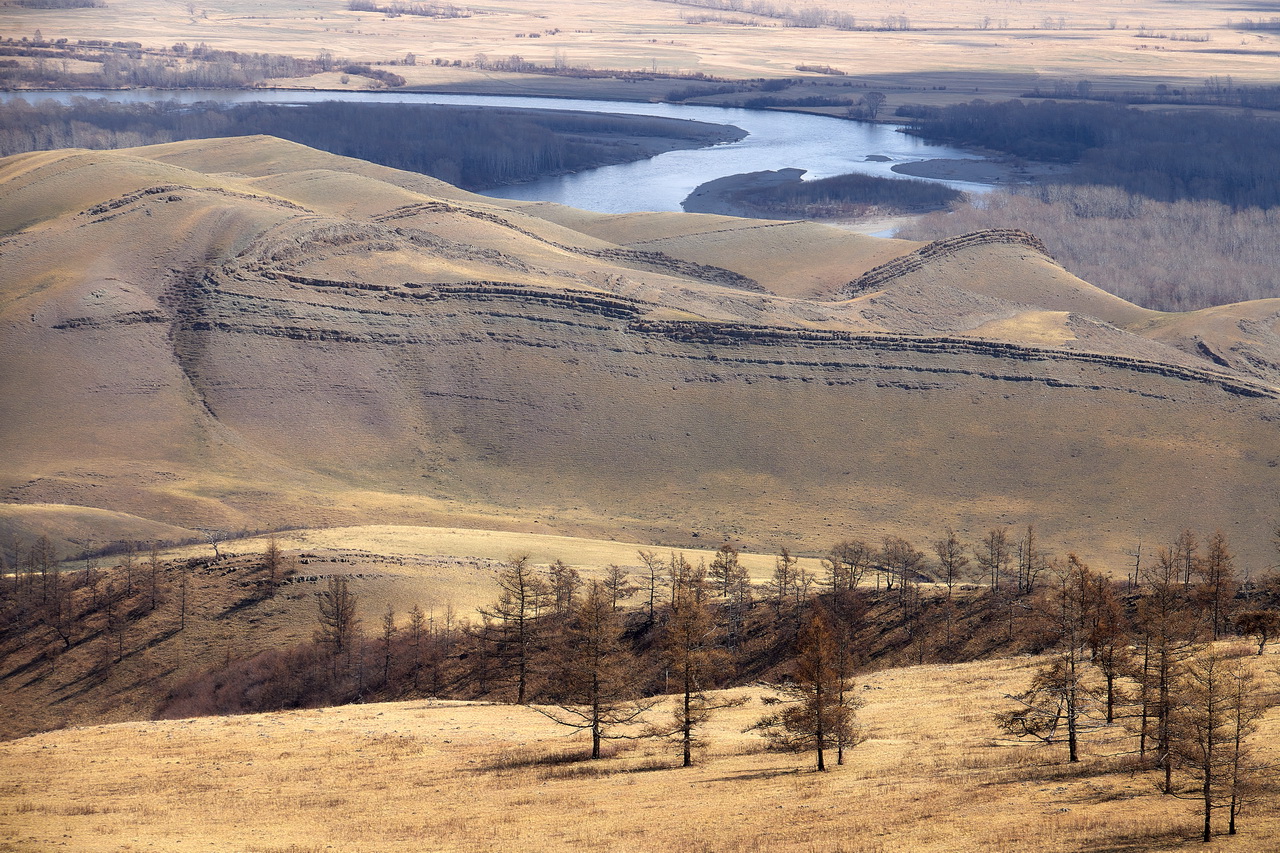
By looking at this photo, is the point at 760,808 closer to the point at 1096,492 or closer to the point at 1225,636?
the point at 1225,636

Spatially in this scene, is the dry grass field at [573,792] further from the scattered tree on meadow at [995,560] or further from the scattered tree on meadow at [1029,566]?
the scattered tree on meadow at [995,560]

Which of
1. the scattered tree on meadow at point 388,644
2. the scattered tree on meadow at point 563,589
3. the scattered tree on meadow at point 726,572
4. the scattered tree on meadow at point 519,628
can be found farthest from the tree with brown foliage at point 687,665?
the scattered tree on meadow at point 726,572

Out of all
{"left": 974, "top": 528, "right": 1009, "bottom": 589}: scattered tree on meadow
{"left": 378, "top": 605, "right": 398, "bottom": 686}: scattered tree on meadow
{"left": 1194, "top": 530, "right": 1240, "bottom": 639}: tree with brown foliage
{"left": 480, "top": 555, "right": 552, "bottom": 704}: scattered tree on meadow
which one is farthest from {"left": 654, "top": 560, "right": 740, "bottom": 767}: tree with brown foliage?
{"left": 974, "top": 528, "right": 1009, "bottom": 589}: scattered tree on meadow

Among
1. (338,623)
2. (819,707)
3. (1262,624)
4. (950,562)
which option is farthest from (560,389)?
(819,707)

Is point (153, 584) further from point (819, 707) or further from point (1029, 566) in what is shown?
point (1029, 566)

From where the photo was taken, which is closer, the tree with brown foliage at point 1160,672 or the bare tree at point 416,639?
the tree with brown foliage at point 1160,672

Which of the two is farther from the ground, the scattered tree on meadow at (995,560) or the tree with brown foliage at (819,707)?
the tree with brown foliage at (819,707)
